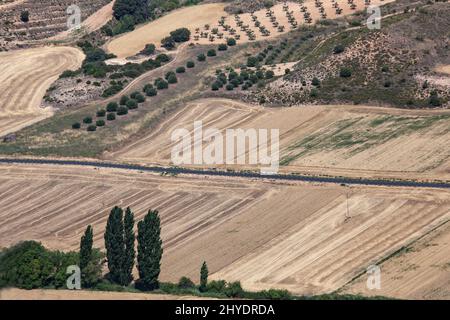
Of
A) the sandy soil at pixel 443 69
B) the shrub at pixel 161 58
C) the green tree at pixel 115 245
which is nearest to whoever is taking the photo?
the green tree at pixel 115 245

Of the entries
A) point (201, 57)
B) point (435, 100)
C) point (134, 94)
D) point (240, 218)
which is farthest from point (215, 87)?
point (240, 218)

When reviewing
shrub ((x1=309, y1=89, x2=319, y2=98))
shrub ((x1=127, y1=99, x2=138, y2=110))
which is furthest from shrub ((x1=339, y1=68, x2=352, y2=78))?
shrub ((x1=127, y1=99, x2=138, y2=110))

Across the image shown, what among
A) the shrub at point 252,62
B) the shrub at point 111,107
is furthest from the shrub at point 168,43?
the shrub at point 111,107

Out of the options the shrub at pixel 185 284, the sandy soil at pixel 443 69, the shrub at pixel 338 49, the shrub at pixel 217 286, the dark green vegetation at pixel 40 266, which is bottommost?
the sandy soil at pixel 443 69

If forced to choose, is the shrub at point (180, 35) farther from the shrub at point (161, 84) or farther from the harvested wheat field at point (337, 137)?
the harvested wheat field at point (337, 137)

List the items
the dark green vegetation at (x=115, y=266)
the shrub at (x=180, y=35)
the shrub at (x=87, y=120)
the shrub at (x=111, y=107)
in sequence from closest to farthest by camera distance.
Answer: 1. the dark green vegetation at (x=115, y=266)
2. the shrub at (x=87, y=120)
3. the shrub at (x=111, y=107)
4. the shrub at (x=180, y=35)

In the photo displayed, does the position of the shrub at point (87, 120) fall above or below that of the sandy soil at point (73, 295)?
below

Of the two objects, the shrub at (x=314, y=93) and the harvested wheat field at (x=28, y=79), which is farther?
the harvested wheat field at (x=28, y=79)
